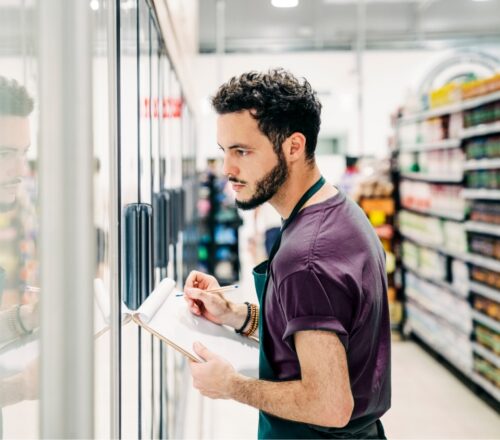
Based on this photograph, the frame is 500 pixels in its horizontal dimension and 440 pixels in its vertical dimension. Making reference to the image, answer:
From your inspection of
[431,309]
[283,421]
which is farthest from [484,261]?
[283,421]

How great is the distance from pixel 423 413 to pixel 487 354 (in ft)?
2.22

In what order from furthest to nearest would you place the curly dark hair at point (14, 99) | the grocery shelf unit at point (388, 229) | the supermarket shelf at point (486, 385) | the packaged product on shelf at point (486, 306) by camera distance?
the grocery shelf unit at point (388, 229) < the packaged product on shelf at point (486, 306) < the supermarket shelf at point (486, 385) < the curly dark hair at point (14, 99)

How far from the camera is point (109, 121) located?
1.29 m

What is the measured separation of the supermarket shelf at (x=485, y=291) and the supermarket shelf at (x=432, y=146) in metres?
1.23

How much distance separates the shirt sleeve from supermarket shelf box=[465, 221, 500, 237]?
11.5ft

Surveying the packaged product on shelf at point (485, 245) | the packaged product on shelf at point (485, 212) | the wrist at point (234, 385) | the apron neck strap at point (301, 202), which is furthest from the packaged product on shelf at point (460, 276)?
the wrist at point (234, 385)

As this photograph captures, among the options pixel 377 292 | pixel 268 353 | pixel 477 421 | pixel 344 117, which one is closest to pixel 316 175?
pixel 377 292

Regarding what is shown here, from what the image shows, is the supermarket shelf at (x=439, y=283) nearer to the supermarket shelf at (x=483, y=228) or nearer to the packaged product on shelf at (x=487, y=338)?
the packaged product on shelf at (x=487, y=338)

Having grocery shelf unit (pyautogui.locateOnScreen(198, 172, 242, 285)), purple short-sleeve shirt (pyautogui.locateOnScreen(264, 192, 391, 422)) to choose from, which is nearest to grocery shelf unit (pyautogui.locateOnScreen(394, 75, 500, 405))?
grocery shelf unit (pyautogui.locateOnScreen(198, 172, 242, 285))

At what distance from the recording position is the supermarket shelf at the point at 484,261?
4.46 meters

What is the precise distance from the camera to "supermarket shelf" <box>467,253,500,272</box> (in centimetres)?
446

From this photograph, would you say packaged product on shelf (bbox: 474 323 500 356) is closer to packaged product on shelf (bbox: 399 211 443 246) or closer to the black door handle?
packaged product on shelf (bbox: 399 211 443 246)

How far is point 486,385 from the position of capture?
4.59m

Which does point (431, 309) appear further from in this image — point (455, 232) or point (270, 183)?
point (270, 183)
